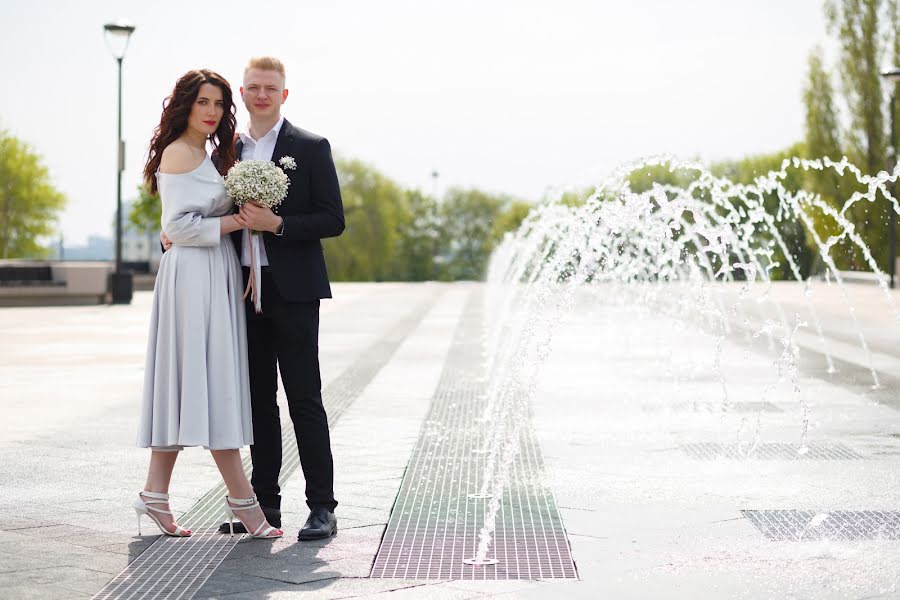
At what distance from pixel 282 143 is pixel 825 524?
2.75m

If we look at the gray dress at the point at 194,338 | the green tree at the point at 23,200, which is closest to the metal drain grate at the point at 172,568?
the gray dress at the point at 194,338

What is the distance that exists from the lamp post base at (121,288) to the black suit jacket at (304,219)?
22790 millimetres

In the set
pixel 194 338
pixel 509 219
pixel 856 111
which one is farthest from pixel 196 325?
pixel 509 219

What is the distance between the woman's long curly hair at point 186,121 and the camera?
17.7 ft

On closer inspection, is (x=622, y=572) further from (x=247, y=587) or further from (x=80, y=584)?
(x=80, y=584)

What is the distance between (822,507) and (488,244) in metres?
94.0

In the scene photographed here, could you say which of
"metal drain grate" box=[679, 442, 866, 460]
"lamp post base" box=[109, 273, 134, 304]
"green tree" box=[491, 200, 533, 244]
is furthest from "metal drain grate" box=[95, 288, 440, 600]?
"green tree" box=[491, 200, 533, 244]

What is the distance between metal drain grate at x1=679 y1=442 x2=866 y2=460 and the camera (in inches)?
288

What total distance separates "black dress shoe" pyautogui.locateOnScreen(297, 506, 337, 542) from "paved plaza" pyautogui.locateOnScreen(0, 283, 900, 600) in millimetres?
41

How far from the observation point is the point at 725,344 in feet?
50.9

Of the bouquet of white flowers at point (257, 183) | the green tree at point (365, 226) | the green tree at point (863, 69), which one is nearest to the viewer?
the bouquet of white flowers at point (257, 183)

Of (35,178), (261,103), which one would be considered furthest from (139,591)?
(35,178)

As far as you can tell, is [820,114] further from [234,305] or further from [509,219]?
[509,219]

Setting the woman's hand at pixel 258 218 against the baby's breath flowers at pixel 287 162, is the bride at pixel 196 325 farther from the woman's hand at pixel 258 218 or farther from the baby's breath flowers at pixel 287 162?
the baby's breath flowers at pixel 287 162
